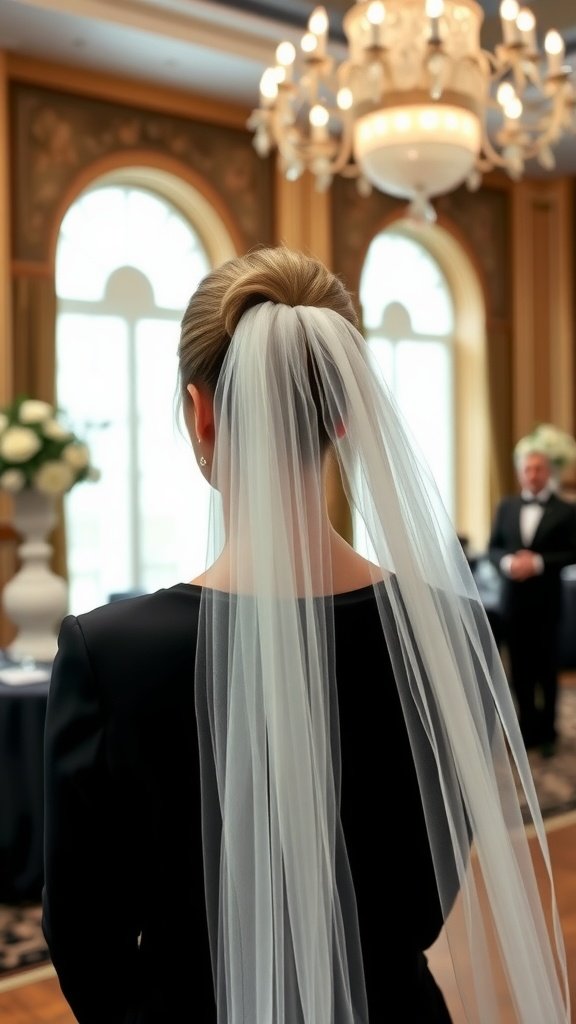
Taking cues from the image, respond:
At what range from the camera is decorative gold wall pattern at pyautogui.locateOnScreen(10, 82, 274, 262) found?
23.3 feet

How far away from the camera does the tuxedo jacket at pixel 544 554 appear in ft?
19.4

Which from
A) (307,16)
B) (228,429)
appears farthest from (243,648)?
(307,16)

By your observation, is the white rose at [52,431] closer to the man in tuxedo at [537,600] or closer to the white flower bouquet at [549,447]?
the man in tuxedo at [537,600]

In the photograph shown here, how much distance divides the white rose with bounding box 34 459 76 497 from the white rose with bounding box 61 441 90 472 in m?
0.04

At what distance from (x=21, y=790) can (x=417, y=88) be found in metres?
3.58

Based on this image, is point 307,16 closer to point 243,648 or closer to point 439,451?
point 439,451

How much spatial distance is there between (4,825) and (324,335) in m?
3.22

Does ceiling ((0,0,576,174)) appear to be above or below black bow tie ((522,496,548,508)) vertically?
above

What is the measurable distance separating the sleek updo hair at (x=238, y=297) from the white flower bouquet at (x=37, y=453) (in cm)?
316

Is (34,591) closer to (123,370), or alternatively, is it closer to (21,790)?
(21,790)

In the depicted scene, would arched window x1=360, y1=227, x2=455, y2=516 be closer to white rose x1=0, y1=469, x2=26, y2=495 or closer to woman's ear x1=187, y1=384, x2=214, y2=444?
white rose x1=0, y1=469, x2=26, y2=495

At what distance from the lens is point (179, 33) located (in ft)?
22.1

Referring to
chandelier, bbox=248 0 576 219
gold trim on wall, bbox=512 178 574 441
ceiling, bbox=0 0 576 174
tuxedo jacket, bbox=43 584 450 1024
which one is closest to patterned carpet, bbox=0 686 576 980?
tuxedo jacket, bbox=43 584 450 1024

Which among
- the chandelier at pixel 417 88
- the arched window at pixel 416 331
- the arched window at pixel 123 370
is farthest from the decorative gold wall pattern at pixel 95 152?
the chandelier at pixel 417 88
